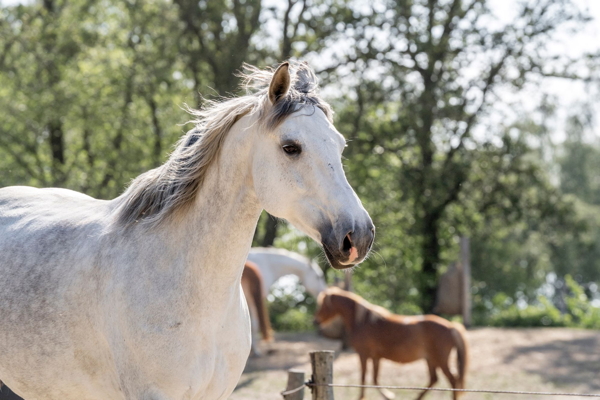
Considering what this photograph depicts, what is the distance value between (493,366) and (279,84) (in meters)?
7.99

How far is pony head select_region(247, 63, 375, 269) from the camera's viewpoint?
2.30 m

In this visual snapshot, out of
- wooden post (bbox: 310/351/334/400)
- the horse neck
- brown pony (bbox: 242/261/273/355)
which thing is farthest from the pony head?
brown pony (bbox: 242/261/273/355)

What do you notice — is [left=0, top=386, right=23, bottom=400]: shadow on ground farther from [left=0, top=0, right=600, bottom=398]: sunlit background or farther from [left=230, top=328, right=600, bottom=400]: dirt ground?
[left=0, top=0, right=600, bottom=398]: sunlit background

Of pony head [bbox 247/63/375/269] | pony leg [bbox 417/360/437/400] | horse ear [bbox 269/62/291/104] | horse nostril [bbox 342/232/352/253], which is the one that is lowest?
pony leg [bbox 417/360/437/400]

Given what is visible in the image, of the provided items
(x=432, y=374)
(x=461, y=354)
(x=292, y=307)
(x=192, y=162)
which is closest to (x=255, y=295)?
(x=432, y=374)

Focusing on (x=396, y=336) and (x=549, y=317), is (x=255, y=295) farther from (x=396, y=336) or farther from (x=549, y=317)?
(x=549, y=317)

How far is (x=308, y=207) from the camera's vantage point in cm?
244

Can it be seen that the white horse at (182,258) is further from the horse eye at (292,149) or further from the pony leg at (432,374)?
the pony leg at (432,374)

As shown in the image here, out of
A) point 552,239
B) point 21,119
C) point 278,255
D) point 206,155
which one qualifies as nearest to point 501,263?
point 552,239

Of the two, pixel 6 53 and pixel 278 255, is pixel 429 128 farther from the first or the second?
pixel 6 53

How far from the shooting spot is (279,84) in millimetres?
2541

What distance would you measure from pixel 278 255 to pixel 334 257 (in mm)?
9566

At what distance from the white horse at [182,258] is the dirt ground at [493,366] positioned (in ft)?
16.9

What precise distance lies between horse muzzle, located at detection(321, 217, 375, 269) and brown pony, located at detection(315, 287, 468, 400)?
5.07 m
